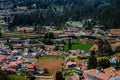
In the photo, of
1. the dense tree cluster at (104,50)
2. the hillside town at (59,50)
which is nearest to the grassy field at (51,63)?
the hillside town at (59,50)

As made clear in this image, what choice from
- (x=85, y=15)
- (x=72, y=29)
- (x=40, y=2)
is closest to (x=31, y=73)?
(x=72, y=29)

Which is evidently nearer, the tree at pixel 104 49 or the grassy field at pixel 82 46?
the tree at pixel 104 49

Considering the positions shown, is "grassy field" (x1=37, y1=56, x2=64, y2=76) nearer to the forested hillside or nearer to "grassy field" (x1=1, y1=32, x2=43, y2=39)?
"grassy field" (x1=1, y1=32, x2=43, y2=39)

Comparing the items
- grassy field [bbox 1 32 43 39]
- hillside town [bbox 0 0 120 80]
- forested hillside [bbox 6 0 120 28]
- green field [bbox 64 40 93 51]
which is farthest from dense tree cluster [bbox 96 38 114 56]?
forested hillside [bbox 6 0 120 28]

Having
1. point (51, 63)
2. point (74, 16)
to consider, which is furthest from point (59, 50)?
point (74, 16)

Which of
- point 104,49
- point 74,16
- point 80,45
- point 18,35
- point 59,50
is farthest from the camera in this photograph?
point 74,16

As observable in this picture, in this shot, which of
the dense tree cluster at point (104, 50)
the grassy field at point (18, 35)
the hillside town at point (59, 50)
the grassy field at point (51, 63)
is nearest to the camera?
the hillside town at point (59, 50)

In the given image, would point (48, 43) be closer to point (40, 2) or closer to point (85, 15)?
point (85, 15)

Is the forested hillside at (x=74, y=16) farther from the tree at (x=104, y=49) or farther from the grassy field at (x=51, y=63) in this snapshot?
the grassy field at (x=51, y=63)

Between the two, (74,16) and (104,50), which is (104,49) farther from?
(74,16)
